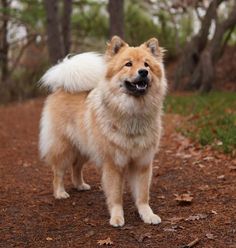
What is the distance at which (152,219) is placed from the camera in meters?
4.14

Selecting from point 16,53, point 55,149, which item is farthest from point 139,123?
point 16,53

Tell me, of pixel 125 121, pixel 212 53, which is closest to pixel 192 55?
pixel 212 53

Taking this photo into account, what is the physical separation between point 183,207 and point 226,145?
1.93m

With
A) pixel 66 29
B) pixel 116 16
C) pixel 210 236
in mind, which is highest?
pixel 116 16

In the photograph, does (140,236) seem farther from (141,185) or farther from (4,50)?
(4,50)

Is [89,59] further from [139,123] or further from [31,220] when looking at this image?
[31,220]

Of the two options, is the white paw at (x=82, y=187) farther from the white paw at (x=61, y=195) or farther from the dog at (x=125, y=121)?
the dog at (x=125, y=121)

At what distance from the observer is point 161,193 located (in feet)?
16.6

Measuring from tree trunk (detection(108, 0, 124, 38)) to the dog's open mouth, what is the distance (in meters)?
8.22

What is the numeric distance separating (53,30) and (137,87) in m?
8.80

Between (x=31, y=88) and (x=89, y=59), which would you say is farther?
(x=31, y=88)

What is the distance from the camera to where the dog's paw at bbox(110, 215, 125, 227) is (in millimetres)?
4107

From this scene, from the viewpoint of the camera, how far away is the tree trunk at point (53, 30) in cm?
1199

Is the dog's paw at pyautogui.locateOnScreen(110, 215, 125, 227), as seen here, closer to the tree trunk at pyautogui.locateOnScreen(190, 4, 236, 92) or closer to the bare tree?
the tree trunk at pyautogui.locateOnScreen(190, 4, 236, 92)
